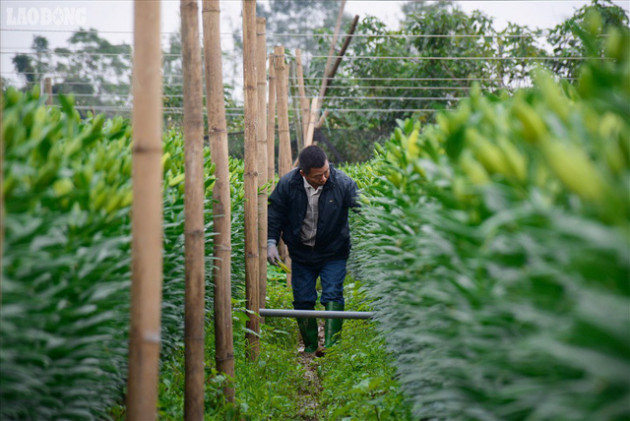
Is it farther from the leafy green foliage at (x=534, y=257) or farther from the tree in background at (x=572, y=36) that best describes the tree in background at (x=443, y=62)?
the leafy green foliage at (x=534, y=257)

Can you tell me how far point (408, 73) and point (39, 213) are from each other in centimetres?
1521

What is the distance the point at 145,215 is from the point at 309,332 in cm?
377

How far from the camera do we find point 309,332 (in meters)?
5.69

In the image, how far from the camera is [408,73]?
16469 millimetres

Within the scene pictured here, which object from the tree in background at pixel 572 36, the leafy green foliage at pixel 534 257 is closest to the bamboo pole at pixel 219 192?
the leafy green foliage at pixel 534 257

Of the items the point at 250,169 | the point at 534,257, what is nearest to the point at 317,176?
the point at 250,169

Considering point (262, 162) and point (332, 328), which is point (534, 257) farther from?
point (262, 162)

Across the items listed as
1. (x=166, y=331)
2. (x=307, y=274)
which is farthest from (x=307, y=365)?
(x=166, y=331)

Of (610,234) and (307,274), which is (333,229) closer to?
(307,274)

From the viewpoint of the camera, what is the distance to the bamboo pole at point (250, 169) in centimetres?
466

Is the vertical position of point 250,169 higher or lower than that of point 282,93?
lower

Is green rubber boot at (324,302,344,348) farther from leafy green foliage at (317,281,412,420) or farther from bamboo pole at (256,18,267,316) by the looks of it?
bamboo pole at (256,18,267,316)

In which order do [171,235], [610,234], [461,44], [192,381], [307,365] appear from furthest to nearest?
[461,44], [307,365], [171,235], [192,381], [610,234]

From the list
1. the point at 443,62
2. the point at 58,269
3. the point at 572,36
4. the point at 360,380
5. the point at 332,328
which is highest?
the point at 572,36
